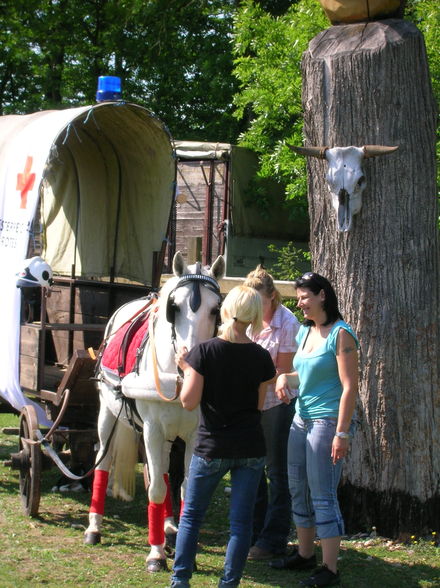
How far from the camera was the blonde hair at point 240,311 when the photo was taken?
4578mm

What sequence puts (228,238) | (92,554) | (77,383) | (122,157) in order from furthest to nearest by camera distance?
(228,238) < (122,157) < (77,383) < (92,554)

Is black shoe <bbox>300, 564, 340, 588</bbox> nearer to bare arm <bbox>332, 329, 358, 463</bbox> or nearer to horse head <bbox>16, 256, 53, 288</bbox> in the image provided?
bare arm <bbox>332, 329, 358, 463</bbox>

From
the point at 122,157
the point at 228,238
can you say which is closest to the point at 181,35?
the point at 228,238

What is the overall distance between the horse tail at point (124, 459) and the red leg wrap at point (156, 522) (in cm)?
96

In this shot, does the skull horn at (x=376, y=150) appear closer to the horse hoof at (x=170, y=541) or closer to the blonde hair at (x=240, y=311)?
the blonde hair at (x=240, y=311)

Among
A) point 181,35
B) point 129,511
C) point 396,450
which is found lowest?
point 129,511

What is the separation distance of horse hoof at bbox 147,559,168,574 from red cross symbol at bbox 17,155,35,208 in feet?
9.50

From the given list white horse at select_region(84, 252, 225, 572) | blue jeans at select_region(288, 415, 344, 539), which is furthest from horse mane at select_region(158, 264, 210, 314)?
blue jeans at select_region(288, 415, 344, 539)

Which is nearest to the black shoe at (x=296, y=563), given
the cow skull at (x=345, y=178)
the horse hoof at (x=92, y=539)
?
the horse hoof at (x=92, y=539)

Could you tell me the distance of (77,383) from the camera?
6762mm

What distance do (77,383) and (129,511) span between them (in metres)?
1.14

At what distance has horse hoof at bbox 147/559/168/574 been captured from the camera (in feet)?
17.7

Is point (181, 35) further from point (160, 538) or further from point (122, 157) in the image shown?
point (160, 538)

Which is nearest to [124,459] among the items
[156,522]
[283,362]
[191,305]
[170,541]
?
[170,541]
